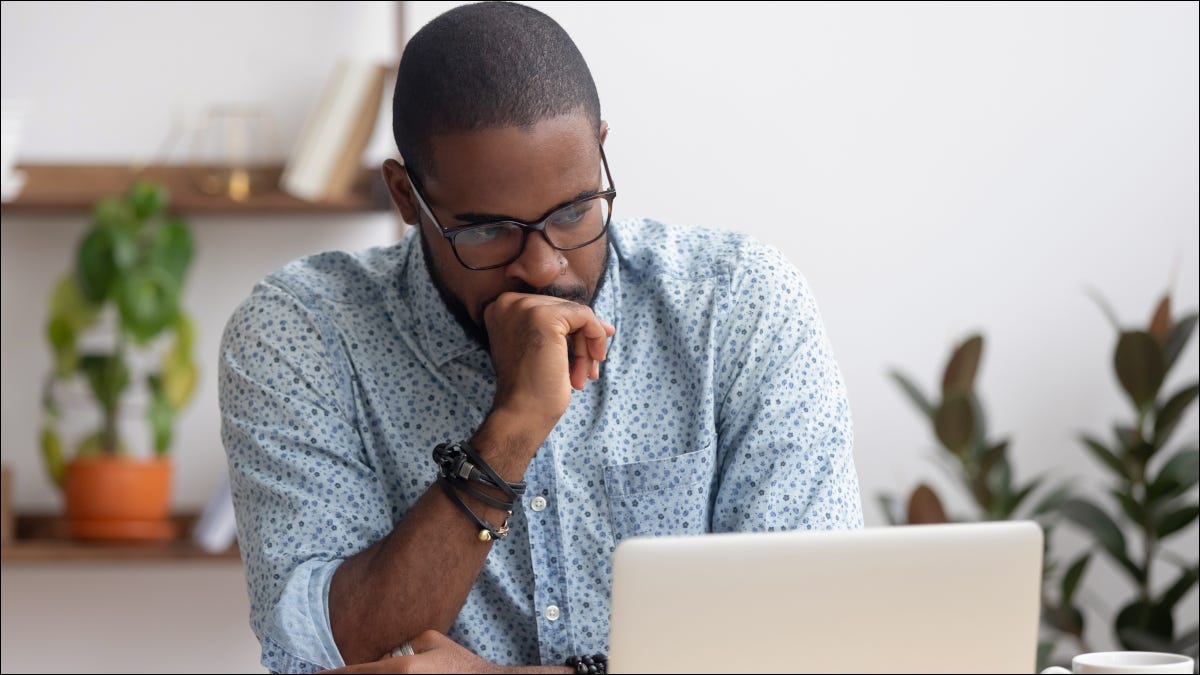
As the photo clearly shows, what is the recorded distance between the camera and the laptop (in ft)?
2.63

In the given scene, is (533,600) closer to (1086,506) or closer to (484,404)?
(484,404)

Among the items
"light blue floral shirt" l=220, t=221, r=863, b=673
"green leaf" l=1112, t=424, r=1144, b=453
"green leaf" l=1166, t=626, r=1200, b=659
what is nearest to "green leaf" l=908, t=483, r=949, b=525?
"green leaf" l=1112, t=424, r=1144, b=453

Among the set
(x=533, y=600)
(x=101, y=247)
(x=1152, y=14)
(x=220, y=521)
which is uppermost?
(x=1152, y=14)

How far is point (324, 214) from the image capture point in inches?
106

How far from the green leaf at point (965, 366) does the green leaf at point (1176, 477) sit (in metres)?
0.35

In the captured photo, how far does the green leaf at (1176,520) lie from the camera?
2348 mm

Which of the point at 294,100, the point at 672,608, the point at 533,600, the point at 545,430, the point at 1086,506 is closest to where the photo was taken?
the point at 672,608

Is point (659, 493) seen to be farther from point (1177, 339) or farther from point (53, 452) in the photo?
point (53, 452)

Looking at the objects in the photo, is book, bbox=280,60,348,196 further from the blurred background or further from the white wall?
the white wall

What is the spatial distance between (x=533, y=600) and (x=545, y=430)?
9.0 inches

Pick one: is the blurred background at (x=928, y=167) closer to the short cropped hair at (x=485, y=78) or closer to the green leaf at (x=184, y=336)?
the green leaf at (x=184, y=336)

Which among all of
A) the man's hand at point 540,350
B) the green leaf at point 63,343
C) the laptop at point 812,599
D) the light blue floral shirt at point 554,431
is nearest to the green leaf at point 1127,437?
the light blue floral shirt at point 554,431

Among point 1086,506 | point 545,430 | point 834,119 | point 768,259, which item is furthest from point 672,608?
point 834,119

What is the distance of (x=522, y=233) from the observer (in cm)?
137
